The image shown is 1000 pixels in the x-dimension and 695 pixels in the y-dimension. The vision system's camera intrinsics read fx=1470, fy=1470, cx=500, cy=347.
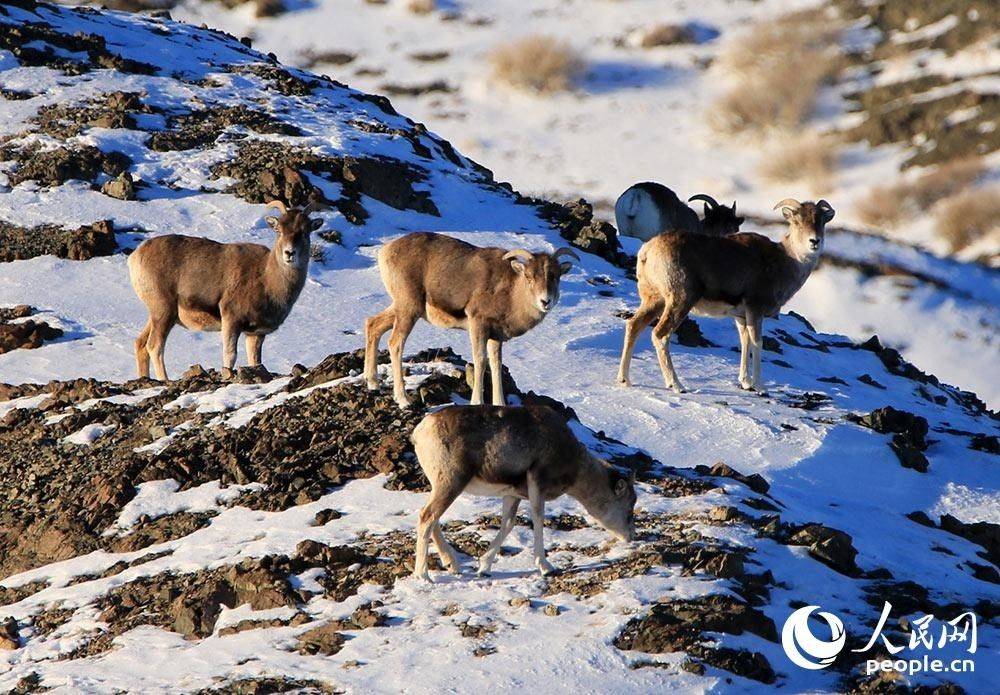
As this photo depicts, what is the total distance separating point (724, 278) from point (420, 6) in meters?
45.6

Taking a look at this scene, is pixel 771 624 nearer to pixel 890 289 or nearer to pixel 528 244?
pixel 528 244

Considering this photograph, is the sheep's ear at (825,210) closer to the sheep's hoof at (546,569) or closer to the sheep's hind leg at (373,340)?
the sheep's hind leg at (373,340)

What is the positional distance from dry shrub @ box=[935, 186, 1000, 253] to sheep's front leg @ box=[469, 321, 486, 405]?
32.2 metres

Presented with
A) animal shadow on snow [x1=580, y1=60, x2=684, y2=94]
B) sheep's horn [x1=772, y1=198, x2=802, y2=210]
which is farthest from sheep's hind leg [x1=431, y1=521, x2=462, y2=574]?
animal shadow on snow [x1=580, y1=60, x2=684, y2=94]

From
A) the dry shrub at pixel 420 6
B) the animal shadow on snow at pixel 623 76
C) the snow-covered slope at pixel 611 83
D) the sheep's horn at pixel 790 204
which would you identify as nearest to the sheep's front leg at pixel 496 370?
the sheep's horn at pixel 790 204

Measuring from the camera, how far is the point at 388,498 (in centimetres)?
1234

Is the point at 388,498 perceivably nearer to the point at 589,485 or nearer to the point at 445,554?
the point at 445,554

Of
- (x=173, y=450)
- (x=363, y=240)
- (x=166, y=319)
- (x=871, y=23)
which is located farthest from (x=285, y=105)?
(x=871, y=23)

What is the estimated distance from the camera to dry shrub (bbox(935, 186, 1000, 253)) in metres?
43.9

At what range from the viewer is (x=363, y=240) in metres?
25.0

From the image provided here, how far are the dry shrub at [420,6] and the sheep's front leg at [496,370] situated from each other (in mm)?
48143

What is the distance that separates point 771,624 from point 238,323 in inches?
353

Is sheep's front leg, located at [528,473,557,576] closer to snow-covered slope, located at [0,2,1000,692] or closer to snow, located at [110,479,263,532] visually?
snow-covered slope, located at [0,2,1000,692]

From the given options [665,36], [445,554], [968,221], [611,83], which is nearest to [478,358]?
[445,554]
